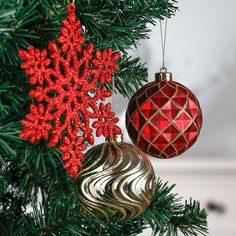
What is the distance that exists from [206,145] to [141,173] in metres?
0.88

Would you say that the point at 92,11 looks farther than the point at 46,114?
Yes

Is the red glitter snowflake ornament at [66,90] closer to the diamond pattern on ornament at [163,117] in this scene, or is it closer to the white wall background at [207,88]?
the diamond pattern on ornament at [163,117]

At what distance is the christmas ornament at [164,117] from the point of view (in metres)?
0.65

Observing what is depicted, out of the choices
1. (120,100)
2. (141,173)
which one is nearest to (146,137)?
(141,173)

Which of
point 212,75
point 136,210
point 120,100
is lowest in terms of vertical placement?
point 136,210

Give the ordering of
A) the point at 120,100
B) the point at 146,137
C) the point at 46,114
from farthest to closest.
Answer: the point at 120,100 < the point at 146,137 < the point at 46,114

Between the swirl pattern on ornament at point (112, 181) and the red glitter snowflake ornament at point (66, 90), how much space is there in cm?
2

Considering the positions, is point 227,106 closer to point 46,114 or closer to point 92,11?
point 92,11

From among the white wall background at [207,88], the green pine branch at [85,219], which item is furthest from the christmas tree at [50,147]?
the white wall background at [207,88]

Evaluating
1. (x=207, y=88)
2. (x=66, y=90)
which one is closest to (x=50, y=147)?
(x=66, y=90)

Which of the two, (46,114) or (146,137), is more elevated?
(146,137)

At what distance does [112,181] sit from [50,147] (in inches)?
2.5

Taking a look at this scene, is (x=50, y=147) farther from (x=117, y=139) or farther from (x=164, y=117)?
(x=164, y=117)

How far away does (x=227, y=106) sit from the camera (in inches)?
52.8
